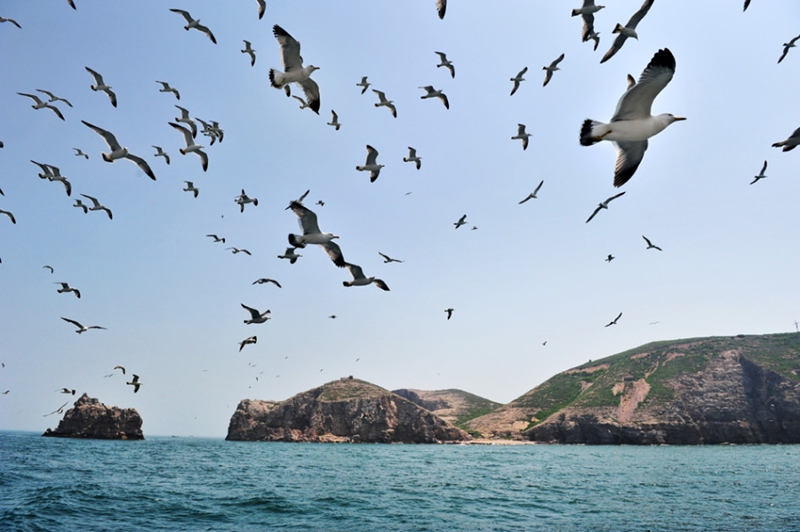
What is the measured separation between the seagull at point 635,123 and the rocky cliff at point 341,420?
11062 centimetres

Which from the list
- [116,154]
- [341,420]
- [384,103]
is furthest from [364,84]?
[341,420]

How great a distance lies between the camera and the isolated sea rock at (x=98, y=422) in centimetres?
10262

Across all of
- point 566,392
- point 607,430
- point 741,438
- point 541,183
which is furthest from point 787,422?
point 541,183

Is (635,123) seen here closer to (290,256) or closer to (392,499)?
(290,256)

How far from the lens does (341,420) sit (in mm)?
113938

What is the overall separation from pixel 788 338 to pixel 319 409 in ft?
383

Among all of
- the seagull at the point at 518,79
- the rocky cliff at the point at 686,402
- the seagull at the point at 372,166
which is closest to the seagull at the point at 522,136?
the seagull at the point at 518,79

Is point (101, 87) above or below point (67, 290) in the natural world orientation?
above

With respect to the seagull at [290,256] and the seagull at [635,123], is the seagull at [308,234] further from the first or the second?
the seagull at [635,123]

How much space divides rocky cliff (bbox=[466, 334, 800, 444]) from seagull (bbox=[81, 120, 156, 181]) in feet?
346

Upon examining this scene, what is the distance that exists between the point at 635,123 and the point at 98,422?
402 feet

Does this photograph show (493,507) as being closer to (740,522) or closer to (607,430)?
(740,522)

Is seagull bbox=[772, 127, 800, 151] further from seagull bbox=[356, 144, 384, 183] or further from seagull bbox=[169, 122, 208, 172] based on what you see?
seagull bbox=[169, 122, 208, 172]

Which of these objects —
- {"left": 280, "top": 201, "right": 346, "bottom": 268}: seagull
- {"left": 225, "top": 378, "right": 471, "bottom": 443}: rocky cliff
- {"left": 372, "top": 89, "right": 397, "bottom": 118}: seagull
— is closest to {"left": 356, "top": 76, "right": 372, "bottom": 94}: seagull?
{"left": 372, "top": 89, "right": 397, "bottom": 118}: seagull
